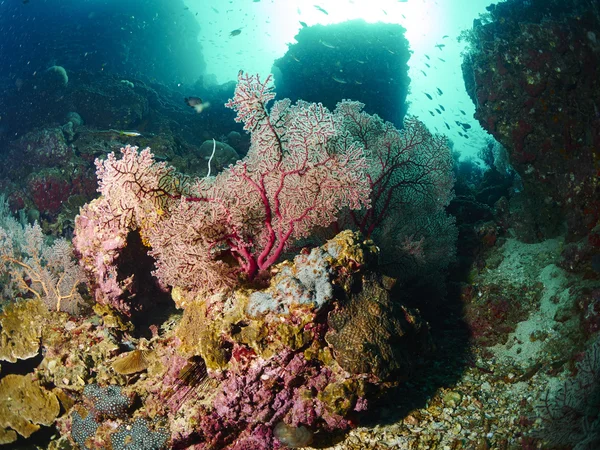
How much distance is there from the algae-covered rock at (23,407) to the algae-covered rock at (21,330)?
0.33m

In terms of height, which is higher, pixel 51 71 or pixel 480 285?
pixel 480 285

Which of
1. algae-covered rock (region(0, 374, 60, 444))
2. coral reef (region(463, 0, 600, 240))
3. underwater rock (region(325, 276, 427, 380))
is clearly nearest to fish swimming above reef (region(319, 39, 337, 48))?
coral reef (region(463, 0, 600, 240))

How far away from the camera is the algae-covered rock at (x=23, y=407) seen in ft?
13.9

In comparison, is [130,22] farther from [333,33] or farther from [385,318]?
[385,318]

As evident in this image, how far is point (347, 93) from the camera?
612 inches

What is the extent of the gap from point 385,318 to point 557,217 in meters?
5.60

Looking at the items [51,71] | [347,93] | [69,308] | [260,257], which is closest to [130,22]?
[51,71]

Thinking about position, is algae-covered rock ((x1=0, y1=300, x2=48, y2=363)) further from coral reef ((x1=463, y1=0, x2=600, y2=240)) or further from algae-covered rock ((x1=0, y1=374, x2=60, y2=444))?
coral reef ((x1=463, y1=0, x2=600, y2=240))

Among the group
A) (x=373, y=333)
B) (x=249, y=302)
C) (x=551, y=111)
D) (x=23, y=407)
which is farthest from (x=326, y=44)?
(x=23, y=407)

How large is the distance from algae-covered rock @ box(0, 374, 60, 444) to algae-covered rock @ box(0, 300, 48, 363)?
0.33m

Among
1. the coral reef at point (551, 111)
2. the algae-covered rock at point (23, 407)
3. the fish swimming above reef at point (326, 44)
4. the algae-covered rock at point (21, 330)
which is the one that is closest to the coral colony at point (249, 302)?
the algae-covered rock at point (21, 330)

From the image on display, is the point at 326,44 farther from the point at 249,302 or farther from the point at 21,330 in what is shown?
the point at 21,330

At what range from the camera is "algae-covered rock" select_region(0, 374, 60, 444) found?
4.23 meters

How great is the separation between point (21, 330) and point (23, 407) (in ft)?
3.37
